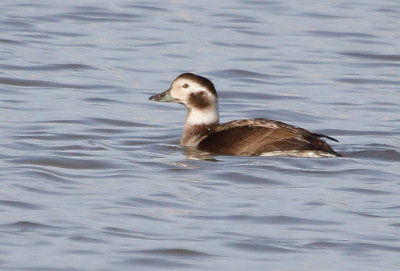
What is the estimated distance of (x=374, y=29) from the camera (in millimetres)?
21562

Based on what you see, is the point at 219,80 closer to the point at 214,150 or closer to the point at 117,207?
the point at 214,150

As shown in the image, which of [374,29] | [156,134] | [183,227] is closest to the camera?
[183,227]

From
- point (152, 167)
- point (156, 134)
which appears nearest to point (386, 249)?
point (152, 167)

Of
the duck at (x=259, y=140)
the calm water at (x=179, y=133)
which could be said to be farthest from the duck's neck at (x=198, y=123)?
the calm water at (x=179, y=133)

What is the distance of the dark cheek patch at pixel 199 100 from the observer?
13.6 m

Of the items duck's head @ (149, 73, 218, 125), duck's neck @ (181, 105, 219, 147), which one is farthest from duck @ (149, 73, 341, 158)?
duck's head @ (149, 73, 218, 125)

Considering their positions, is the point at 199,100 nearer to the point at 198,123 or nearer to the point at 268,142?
the point at 198,123

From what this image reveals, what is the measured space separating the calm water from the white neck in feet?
0.99

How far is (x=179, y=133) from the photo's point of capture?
46.9 feet

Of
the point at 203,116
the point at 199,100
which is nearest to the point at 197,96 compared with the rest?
the point at 199,100

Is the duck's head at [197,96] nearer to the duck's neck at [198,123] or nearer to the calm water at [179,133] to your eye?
the duck's neck at [198,123]

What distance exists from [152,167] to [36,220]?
256cm

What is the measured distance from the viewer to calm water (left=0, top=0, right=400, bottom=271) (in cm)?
935

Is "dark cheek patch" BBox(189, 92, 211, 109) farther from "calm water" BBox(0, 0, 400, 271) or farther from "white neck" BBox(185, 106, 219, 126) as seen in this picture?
"calm water" BBox(0, 0, 400, 271)
